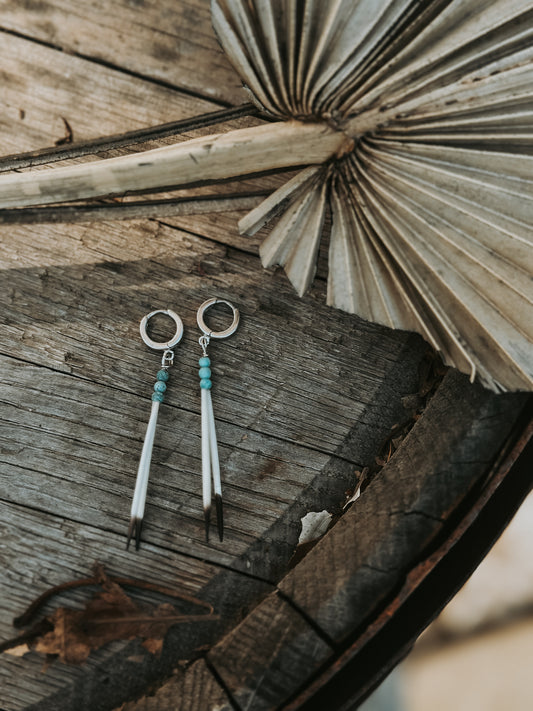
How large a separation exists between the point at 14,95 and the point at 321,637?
133 cm

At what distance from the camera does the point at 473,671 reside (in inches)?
101

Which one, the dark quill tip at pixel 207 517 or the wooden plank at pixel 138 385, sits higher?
the wooden plank at pixel 138 385

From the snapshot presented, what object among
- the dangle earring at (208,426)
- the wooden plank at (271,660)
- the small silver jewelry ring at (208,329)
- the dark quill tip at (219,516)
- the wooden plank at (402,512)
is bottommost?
the wooden plank at (271,660)

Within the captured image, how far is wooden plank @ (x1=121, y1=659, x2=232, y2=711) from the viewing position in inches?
37.9

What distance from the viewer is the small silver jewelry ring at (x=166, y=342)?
1.20m

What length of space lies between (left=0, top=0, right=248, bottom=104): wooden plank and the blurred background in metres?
2.26

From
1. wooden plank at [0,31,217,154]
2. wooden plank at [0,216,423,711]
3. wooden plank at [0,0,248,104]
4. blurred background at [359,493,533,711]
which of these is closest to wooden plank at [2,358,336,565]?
wooden plank at [0,216,423,711]

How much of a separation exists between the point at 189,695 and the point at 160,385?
578mm

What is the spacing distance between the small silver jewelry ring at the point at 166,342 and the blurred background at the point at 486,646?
2.05 meters

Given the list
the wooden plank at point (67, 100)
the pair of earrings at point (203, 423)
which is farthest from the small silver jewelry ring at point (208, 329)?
the wooden plank at point (67, 100)

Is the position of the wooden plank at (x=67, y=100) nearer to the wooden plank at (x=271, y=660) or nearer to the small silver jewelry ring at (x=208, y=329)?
the small silver jewelry ring at (x=208, y=329)

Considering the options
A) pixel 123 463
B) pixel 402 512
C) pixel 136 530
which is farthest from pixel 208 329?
pixel 402 512

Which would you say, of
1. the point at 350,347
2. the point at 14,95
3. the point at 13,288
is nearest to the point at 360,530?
the point at 350,347

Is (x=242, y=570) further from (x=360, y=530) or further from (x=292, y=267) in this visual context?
(x=292, y=267)
